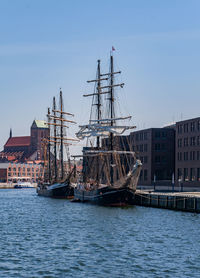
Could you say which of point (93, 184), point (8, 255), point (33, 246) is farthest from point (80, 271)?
point (93, 184)

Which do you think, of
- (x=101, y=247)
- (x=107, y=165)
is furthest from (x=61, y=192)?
(x=101, y=247)

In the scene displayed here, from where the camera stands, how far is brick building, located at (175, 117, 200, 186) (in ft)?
349

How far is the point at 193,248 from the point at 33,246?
11.0 meters

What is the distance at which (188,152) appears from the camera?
110188mm

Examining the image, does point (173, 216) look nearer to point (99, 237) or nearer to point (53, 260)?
point (99, 237)

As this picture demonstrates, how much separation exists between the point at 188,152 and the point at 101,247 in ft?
257

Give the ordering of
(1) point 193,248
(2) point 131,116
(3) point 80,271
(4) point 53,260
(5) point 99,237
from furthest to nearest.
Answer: (2) point 131,116 < (5) point 99,237 < (1) point 193,248 < (4) point 53,260 < (3) point 80,271

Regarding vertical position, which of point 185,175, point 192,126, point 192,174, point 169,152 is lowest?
point 185,175

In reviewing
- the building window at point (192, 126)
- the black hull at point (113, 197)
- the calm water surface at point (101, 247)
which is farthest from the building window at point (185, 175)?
the calm water surface at point (101, 247)

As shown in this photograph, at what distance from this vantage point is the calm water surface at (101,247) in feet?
89.8

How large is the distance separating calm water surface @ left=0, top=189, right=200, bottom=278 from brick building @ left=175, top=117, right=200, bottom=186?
53.0m

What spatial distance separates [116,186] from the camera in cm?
6912

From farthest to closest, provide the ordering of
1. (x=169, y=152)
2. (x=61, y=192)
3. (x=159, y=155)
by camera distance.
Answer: (x=169, y=152) → (x=159, y=155) → (x=61, y=192)

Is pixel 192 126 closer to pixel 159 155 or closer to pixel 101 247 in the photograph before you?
pixel 159 155
